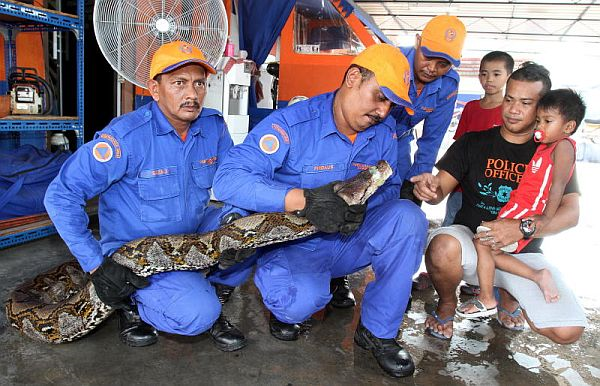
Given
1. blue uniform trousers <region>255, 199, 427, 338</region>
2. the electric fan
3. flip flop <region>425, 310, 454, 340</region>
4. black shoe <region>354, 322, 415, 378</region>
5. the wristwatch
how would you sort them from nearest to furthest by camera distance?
black shoe <region>354, 322, 415, 378</region> < blue uniform trousers <region>255, 199, 427, 338</region> < the wristwatch < flip flop <region>425, 310, 454, 340</region> < the electric fan

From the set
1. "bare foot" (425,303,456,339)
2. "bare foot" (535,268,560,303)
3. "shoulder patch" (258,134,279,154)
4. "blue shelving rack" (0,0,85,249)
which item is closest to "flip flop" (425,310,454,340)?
"bare foot" (425,303,456,339)

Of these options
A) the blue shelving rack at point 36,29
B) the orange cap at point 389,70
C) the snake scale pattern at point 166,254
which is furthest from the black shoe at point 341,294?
the blue shelving rack at point 36,29

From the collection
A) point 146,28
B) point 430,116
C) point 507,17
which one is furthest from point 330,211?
point 507,17

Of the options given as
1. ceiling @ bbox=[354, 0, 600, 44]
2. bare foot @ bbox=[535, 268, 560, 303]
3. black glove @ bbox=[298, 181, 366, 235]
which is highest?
ceiling @ bbox=[354, 0, 600, 44]

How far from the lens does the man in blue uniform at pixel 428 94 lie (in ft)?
10.2

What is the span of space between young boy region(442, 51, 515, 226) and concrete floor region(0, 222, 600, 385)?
1.32 m

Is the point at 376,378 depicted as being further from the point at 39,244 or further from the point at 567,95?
the point at 39,244

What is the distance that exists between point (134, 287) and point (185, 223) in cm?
48

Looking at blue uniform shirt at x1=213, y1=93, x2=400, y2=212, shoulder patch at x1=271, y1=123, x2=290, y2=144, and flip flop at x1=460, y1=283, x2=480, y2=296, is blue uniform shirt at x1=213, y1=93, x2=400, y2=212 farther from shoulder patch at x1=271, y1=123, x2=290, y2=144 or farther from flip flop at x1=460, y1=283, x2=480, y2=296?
flip flop at x1=460, y1=283, x2=480, y2=296

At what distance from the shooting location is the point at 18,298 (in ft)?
8.52

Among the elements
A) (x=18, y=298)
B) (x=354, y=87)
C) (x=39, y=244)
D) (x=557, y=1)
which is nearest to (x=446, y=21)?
(x=354, y=87)

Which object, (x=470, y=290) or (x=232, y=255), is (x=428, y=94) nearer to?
(x=470, y=290)

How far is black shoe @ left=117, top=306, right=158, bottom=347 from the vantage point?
8.07ft

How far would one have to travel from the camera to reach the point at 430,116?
3758 mm
